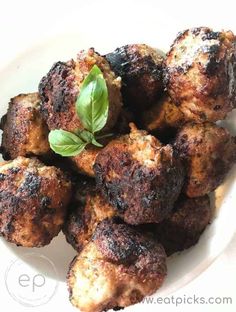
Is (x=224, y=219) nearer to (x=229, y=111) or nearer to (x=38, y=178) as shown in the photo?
(x=229, y=111)

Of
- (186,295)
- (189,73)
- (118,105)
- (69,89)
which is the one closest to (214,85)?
(189,73)

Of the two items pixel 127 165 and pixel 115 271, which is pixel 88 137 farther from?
pixel 115 271

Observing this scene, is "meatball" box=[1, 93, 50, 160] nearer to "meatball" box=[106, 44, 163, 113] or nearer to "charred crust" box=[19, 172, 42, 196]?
"charred crust" box=[19, 172, 42, 196]

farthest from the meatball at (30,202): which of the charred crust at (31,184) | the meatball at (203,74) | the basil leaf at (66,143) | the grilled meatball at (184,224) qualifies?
the meatball at (203,74)

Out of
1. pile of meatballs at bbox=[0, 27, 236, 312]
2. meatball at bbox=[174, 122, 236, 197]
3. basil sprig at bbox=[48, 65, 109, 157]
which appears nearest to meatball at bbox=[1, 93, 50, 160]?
pile of meatballs at bbox=[0, 27, 236, 312]

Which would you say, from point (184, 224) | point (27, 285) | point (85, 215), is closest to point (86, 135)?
point (85, 215)

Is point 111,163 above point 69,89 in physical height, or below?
below
